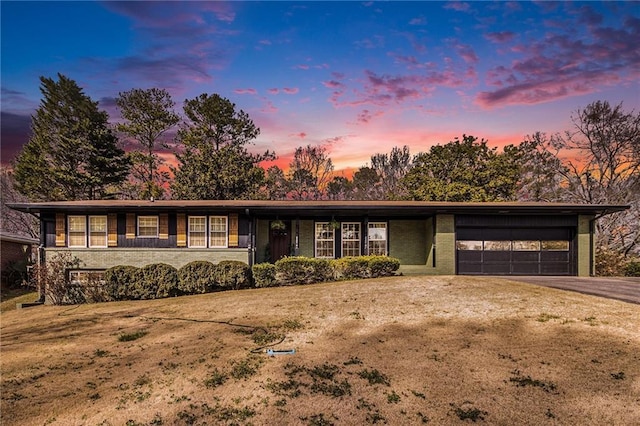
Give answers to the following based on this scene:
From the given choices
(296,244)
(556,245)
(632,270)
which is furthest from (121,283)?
(632,270)

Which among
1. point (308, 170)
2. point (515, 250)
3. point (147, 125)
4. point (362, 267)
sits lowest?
point (362, 267)

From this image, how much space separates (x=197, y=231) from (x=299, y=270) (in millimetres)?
5319

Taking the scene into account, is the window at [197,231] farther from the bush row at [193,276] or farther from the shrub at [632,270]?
the shrub at [632,270]

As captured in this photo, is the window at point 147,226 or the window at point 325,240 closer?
the window at point 147,226

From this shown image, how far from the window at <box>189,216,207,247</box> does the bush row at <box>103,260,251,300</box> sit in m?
1.37

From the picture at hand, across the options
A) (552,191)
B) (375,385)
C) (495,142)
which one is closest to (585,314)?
(375,385)

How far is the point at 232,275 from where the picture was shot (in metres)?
15.9

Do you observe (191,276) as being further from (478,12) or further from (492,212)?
(478,12)

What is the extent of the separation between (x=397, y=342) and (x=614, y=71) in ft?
77.7

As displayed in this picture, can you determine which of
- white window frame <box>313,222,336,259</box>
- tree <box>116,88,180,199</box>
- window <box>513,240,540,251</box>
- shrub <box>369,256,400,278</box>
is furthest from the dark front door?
tree <box>116,88,180,199</box>

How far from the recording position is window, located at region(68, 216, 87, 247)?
17.2 meters

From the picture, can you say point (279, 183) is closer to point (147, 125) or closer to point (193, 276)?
point (147, 125)

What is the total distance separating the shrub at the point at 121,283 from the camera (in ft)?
51.5

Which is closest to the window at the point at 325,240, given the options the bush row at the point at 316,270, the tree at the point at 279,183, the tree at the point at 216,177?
the bush row at the point at 316,270
